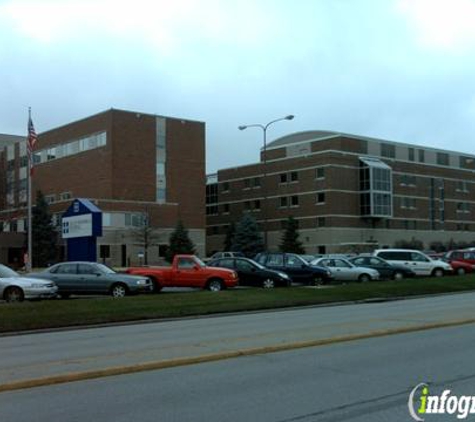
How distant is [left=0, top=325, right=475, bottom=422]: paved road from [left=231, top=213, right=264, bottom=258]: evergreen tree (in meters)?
76.3

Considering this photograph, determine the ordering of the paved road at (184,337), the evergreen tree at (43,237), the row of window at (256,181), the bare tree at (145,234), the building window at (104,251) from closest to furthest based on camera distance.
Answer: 1. the paved road at (184,337)
2. the bare tree at (145,234)
3. the evergreen tree at (43,237)
4. the building window at (104,251)
5. the row of window at (256,181)

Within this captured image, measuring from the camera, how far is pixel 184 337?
13.9 m

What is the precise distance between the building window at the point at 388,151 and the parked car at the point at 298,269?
234ft

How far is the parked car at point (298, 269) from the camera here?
32312 millimetres

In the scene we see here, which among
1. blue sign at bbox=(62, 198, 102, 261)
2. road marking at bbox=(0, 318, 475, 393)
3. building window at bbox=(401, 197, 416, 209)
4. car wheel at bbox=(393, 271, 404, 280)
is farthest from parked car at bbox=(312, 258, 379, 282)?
building window at bbox=(401, 197, 416, 209)

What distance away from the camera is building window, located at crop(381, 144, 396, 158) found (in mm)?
101438

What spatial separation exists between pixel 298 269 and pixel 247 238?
5578cm

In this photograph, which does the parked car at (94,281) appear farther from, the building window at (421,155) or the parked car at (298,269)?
the building window at (421,155)

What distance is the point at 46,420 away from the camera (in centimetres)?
692

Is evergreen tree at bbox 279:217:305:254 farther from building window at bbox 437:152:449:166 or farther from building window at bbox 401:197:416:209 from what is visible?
building window at bbox 437:152:449:166

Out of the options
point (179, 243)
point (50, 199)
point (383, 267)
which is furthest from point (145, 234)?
point (383, 267)

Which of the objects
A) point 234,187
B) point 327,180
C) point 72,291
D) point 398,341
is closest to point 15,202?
point 234,187

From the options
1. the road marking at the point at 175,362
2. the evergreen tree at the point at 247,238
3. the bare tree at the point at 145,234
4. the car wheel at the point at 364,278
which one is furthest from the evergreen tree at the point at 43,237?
the road marking at the point at 175,362

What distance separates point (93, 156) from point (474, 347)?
8075 centimetres
